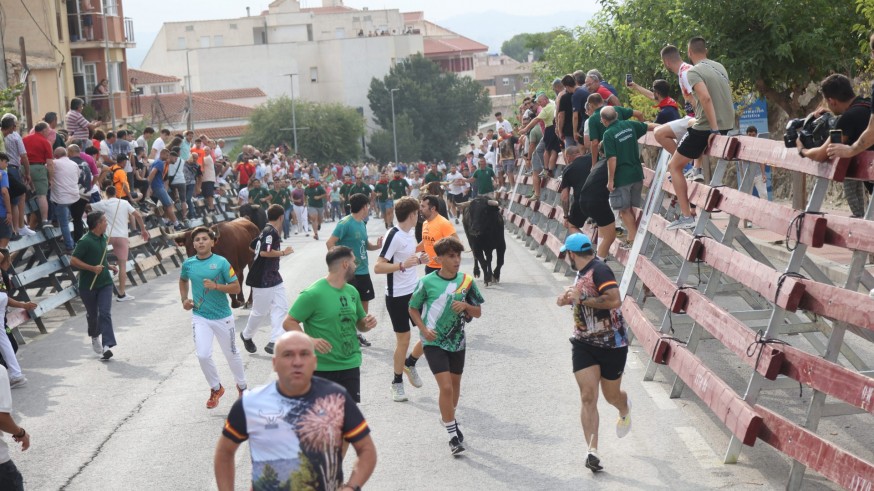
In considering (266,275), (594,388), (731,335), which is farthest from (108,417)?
(731,335)

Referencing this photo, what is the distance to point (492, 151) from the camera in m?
37.2

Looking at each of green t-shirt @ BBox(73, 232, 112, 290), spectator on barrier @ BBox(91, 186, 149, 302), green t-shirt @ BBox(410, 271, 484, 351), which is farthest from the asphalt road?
spectator on barrier @ BBox(91, 186, 149, 302)

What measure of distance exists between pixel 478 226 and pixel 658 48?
10002 millimetres

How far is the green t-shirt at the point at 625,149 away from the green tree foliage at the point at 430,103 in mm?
111287

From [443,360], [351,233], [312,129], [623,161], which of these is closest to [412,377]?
[443,360]

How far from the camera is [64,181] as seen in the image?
827 inches

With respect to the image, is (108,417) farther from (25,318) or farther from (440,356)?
(25,318)

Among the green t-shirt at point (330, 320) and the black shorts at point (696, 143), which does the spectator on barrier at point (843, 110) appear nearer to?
the black shorts at point (696, 143)

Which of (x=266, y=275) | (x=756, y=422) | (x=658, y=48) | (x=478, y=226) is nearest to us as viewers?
(x=756, y=422)

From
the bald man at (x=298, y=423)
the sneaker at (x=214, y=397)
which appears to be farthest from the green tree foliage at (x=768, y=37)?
the bald man at (x=298, y=423)

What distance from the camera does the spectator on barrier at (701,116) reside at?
1218 centimetres

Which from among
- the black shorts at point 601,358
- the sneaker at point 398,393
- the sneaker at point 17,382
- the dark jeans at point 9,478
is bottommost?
the sneaker at point 17,382

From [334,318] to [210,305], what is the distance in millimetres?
3292

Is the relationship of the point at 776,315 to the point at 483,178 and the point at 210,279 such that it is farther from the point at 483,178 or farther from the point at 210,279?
the point at 483,178
